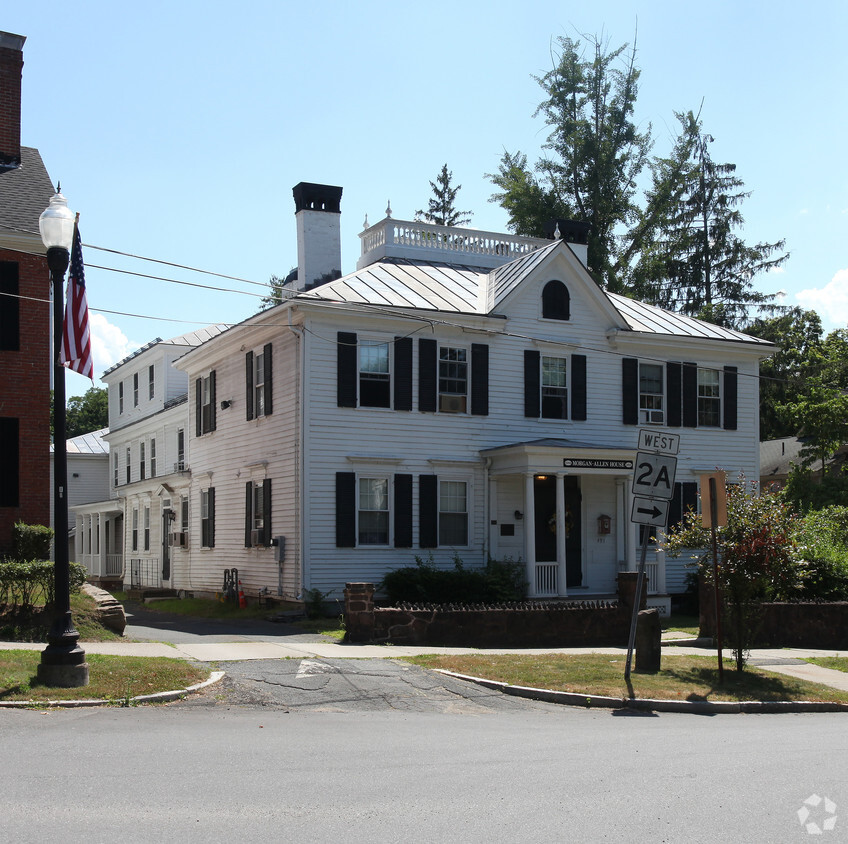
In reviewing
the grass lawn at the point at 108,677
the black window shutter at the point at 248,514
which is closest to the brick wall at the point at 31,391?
the black window shutter at the point at 248,514

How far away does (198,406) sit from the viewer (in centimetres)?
2973

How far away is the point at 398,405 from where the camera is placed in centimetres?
2362

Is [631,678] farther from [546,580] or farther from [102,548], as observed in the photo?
[102,548]

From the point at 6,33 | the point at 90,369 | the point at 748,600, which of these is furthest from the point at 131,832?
the point at 6,33

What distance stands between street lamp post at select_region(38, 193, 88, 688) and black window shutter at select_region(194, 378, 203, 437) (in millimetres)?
17327

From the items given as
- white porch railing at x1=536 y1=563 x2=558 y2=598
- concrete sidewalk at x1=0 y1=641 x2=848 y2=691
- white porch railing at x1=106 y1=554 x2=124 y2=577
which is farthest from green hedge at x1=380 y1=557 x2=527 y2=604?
white porch railing at x1=106 y1=554 x2=124 y2=577

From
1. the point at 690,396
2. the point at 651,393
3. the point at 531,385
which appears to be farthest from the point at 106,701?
the point at 690,396

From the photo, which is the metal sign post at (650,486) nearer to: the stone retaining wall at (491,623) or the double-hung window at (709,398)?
the stone retaining wall at (491,623)

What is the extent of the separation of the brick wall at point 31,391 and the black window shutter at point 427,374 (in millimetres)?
8059

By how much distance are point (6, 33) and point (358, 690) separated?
58.2 feet

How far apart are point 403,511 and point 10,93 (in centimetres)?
1291

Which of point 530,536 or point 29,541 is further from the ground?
point 29,541

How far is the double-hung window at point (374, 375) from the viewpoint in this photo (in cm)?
2336

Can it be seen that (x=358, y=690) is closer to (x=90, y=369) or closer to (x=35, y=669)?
(x=35, y=669)
